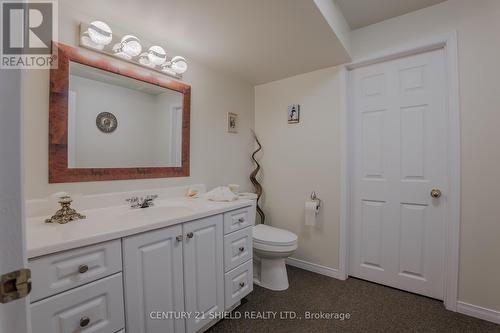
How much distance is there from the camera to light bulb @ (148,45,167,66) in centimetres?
173

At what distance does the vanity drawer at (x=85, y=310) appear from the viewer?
0.88m

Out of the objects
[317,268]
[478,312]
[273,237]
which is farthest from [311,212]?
[478,312]

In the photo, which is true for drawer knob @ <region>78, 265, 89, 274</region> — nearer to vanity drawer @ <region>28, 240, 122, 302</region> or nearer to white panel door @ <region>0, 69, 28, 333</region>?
vanity drawer @ <region>28, 240, 122, 302</region>

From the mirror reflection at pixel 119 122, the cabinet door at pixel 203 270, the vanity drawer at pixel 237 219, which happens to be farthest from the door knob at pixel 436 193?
the mirror reflection at pixel 119 122

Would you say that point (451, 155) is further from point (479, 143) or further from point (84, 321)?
point (84, 321)

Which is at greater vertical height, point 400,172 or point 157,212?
point 400,172

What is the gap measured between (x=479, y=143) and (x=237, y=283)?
2.01 meters

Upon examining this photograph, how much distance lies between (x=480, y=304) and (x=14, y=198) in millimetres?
2602

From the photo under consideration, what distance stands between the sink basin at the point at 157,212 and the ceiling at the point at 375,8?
1.93 metres

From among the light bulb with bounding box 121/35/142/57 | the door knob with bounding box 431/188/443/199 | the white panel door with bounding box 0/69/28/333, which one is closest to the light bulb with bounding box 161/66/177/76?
the light bulb with bounding box 121/35/142/57

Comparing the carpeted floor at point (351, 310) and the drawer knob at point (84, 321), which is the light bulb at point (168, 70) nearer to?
the drawer knob at point (84, 321)

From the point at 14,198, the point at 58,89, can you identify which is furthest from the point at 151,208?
the point at 14,198

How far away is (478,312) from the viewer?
1677mm

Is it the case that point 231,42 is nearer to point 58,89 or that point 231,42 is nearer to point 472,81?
point 58,89
